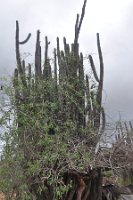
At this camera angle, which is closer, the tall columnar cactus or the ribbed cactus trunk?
the ribbed cactus trunk

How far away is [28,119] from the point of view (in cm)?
1063

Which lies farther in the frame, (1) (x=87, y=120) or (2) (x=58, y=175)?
(1) (x=87, y=120)

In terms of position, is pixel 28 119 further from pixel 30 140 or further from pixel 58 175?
pixel 58 175

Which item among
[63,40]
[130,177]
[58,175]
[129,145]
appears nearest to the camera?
[58,175]

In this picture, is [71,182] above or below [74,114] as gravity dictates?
below

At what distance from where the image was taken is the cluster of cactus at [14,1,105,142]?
1123 cm

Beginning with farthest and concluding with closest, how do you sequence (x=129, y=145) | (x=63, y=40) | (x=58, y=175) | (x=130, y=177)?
(x=130, y=177)
(x=63, y=40)
(x=129, y=145)
(x=58, y=175)

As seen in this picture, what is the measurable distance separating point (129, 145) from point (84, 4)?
4.24m

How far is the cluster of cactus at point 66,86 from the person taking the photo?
1123 cm

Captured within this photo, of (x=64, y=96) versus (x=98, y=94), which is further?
(x=98, y=94)

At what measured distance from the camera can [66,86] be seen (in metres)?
11.4

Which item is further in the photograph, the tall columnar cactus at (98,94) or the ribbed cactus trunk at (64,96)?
the tall columnar cactus at (98,94)

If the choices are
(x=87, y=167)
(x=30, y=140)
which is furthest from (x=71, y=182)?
(x=30, y=140)

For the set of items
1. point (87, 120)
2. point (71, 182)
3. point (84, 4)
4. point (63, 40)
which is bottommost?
point (71, 182)
